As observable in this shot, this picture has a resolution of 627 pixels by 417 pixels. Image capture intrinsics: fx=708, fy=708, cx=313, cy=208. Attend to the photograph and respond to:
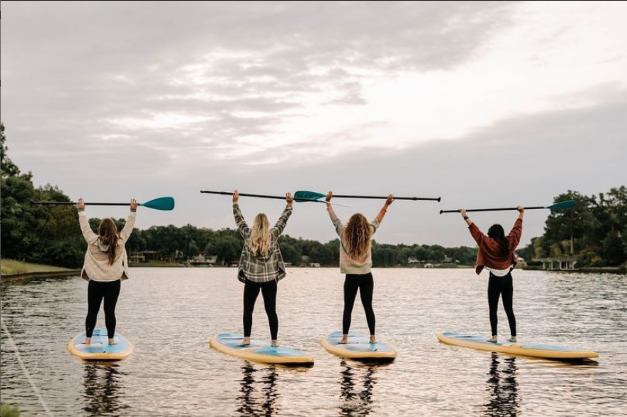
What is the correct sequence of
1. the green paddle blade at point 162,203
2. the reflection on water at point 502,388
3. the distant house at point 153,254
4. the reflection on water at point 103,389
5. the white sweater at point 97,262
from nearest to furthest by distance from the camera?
the reflection on water at point 103,389 < the reflection on water at point 502,388 < the white sweater at point 97,262 < the green paddle blade at point 162,203 < the distant house at point 153,254

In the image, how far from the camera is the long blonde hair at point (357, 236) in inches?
527

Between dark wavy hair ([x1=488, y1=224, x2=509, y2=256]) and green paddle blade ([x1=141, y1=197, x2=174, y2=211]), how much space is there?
680 centimetres

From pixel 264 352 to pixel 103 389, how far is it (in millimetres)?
3451

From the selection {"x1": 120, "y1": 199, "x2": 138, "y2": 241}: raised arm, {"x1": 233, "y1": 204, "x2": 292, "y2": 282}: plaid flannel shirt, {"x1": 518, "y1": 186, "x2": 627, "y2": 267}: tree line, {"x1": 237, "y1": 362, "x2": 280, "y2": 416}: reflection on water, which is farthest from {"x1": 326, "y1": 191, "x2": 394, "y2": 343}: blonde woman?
{"x1": 518, "y1": 186, "x2": 627, "y2": 267}: tree line

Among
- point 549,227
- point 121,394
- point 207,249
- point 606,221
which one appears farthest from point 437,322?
point 207,249

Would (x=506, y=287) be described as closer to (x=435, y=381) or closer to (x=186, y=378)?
(x=435, y=381)

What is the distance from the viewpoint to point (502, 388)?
10938 mm

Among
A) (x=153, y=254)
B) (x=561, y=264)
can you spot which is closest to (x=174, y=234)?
(x=153, y=254)

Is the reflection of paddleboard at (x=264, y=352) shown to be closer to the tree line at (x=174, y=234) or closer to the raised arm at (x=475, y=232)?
the raised arm at (x=475, y=232)

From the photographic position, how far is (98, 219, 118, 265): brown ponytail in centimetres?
1307

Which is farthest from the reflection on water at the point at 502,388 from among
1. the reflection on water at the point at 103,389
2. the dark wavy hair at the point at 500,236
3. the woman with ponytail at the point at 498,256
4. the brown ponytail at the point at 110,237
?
the brown ponytail at the point at 110,237

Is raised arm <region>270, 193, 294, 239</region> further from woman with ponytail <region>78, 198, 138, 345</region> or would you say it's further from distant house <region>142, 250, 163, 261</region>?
distant house <region>142, 250, 163, 261</region>

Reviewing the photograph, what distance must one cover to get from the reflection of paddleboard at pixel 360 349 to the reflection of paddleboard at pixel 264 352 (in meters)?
1.07

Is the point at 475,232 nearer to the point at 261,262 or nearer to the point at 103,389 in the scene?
the point at 261,262
